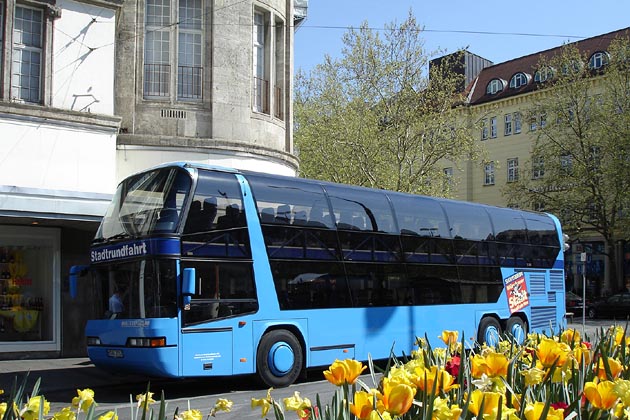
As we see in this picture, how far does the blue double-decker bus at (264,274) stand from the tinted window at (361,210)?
1.1 inches

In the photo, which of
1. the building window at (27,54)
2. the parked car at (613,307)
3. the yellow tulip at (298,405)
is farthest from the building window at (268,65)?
the parked car at (613,307)

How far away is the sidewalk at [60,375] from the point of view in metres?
13.2

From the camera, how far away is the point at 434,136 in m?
31.1

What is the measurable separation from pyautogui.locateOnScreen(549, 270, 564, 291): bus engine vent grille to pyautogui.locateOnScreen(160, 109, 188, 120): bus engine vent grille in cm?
1014

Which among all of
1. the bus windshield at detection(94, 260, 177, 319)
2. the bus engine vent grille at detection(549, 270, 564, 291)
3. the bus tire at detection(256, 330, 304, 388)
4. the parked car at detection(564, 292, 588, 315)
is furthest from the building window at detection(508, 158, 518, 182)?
the bus windshield at detection(94, 260, 177, 319)

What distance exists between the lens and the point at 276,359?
1259 centimetres

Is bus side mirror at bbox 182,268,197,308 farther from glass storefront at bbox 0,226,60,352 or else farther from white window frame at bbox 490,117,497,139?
white window frame at bbox 490,117,497,139

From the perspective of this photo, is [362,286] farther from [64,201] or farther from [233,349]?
[64,201]

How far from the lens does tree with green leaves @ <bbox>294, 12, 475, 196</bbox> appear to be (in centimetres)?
3064

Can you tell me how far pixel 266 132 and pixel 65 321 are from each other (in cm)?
698

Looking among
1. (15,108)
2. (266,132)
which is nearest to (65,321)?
(15,108)

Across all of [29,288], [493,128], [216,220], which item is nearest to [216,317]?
[216,220]

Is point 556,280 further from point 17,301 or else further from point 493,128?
point 493,128

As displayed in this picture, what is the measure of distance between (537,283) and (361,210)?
6649 millimetres
